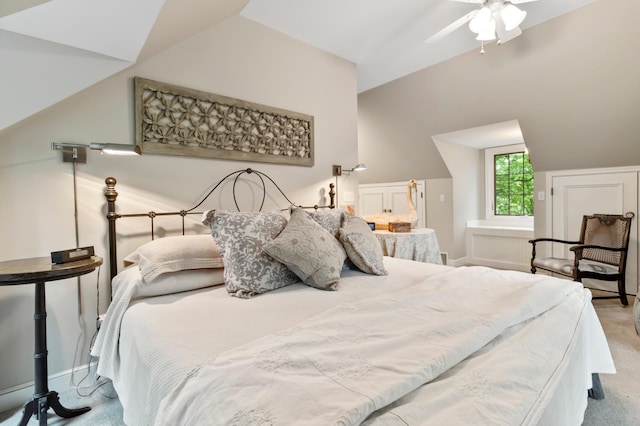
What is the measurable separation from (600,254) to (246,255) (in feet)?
12.3

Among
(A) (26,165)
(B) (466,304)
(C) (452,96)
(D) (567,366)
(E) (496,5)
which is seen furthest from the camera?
(C) (452,96)

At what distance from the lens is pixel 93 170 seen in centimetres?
188

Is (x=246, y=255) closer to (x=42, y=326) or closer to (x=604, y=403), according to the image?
(x=42, y=326)

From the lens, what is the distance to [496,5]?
6.92ft

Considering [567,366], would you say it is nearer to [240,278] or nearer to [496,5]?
[240,278]

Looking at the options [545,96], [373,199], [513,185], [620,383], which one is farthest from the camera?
[373,199]

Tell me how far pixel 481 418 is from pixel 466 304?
2.19ft

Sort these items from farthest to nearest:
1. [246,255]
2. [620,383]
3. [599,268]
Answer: [599,268], [620,383], [246,255]

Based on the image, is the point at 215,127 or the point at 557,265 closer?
the point at 215,127

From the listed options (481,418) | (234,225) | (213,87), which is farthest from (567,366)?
(213,87)

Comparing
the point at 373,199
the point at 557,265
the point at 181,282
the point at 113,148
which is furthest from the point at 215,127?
the point at 373,199

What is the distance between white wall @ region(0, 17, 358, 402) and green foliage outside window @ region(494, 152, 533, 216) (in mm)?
3861

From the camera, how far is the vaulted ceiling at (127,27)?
1421mm

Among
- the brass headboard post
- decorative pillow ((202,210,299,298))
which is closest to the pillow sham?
decorative pillow ((202,210,299,298))
